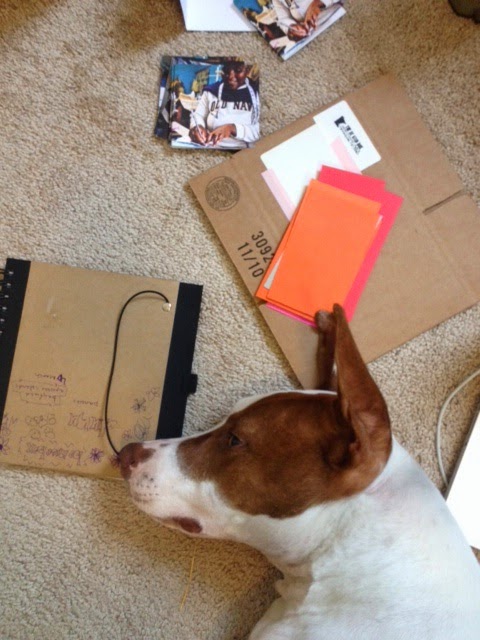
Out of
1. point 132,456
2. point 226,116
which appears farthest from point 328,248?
point 132,456

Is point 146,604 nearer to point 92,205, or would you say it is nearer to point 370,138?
point 92,205

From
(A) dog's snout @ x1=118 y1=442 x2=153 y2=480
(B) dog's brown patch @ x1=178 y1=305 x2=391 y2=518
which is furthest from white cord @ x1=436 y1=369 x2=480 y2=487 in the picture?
(A) dog's snout @ x1=118 y1=442 x2=153 y2=480

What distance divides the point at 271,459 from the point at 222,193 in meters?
0.70

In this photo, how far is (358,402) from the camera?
0.84 metres

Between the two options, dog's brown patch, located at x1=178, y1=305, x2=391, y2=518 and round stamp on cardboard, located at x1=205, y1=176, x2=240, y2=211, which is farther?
round stamp on cardboard, located at x1=205, y1=176, x2=240, y2=211

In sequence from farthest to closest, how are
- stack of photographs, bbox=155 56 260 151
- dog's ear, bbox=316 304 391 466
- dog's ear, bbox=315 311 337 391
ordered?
stack of photographs, bbox=155 56 260 151 < dog's ear, bbox=315 311 337 391 < dog's ear, bbox=316 304 391 466

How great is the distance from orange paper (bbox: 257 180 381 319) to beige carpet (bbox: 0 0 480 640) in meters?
0.12

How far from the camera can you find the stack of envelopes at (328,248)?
53.0 inches

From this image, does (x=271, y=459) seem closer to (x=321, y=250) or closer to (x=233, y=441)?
(x=233, y=441)

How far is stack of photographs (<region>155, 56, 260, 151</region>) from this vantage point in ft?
4.58

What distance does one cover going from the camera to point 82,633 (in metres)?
1.30

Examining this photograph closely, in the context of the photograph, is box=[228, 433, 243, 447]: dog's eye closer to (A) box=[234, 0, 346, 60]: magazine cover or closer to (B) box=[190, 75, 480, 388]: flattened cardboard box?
(B) box=[190, 75, 480, 388]: flattened cardboard box

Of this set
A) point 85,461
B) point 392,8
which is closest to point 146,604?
point 85,461

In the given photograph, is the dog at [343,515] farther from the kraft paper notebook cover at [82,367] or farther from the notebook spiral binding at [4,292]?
the notebook spiral binding at [4,292]
